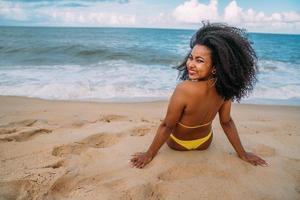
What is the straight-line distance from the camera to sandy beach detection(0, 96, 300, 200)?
236 cm

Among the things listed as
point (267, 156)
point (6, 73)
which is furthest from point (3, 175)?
point (6, 73)

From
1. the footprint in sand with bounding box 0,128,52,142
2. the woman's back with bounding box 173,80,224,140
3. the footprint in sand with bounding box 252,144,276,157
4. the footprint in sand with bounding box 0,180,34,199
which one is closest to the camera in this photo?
the footprint in sand with bounding box 0,180,34,199

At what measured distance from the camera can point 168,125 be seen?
8.78ft

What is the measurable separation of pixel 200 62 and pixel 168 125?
642 mm

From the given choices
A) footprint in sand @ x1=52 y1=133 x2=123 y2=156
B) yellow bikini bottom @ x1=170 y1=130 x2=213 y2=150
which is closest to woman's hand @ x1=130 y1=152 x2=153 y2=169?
yellow bikini bottom @ x1=170 y1=130 x2=213 y2=150

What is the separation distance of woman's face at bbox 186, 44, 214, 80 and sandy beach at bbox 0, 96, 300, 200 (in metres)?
0.88

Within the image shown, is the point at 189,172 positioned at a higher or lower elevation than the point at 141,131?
higher

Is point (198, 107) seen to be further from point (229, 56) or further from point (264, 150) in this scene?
point (264, 150)

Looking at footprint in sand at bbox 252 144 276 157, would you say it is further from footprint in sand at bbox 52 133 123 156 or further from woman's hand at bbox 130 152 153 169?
footprint in sand at bbox 52 133 123 156

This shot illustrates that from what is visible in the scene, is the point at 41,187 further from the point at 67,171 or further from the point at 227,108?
the point at 227,108

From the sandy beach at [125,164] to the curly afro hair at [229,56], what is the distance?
76 cm

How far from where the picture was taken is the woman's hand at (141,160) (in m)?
2.73

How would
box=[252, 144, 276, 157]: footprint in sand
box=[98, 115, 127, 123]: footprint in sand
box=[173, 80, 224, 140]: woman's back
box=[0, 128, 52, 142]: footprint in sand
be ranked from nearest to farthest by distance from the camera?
box=[173, 80, 224, 140]: woman's back < box=[252, 144, 276, 157]: footprint in sand < box=[0, 128, 52, 142]: footprint in sand < box=[98, 115, 127, 123]: footprint in sand

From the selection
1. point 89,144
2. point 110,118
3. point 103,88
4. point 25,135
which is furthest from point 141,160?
point 103,88
